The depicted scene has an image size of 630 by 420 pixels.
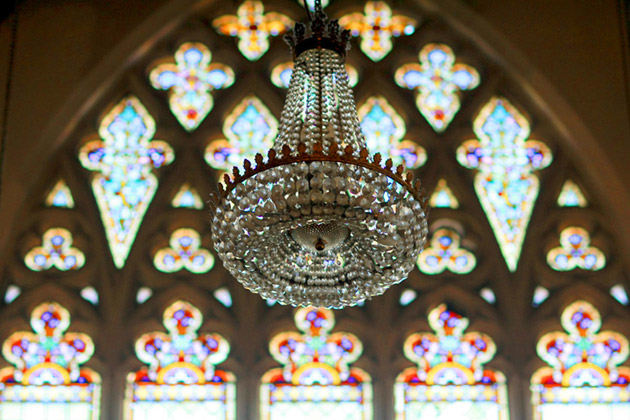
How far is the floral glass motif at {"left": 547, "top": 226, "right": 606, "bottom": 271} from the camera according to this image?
11.4 m

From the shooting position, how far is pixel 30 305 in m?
11.1

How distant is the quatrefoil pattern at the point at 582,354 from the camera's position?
1099cm

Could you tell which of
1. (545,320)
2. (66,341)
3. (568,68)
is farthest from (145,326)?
(568,68)

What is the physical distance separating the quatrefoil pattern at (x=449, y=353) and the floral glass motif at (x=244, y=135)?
7.26 ft

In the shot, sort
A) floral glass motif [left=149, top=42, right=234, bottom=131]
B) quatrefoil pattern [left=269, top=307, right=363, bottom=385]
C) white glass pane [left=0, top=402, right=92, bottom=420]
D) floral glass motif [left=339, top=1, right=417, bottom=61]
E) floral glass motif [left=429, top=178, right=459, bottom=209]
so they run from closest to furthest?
white glass pane [left=0, top=402, right=92, bottom=420]
quatrefoil pattern [left=269, top=307, right=363, bottom=385]
floral glass motif [left=429, top=178, right=459, bottom=209]
floral glass motif [left=149, top=42, right=234, bottom=131]
floral glass motif [left=339, top=1, right=417, bottom=61]

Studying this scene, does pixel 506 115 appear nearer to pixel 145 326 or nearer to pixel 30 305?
pixel 145 326

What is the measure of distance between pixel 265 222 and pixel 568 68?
18.0 feet

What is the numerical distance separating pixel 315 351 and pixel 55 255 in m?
2.40

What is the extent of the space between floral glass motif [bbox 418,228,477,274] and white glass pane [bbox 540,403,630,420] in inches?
54.4

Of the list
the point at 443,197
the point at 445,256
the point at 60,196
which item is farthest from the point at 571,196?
the point at 60,196

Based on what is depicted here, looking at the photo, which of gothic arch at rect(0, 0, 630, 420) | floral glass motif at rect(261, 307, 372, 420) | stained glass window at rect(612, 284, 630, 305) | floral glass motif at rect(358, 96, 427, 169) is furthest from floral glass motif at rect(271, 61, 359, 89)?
stained glass window at rect(612, 284, 630, 305)

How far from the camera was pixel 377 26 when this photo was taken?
1242 centimetres

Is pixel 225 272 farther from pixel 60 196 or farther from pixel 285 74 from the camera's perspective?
pixel 285 74

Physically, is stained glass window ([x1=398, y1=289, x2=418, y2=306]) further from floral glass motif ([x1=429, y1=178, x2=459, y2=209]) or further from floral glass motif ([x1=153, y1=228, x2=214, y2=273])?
floral glass motif ([x1=153, y1=228, x2=214, y2=273])
